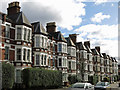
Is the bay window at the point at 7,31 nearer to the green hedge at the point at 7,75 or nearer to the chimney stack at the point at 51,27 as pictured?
the green hedge at the point at 7,75

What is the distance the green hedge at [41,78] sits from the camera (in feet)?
90.0

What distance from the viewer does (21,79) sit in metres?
28.1

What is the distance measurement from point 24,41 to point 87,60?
98.6 ft

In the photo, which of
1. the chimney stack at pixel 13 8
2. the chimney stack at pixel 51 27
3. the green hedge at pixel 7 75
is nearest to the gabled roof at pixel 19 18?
the chimney stack at pixel 13 8

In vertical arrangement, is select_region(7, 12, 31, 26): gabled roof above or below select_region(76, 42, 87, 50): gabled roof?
above

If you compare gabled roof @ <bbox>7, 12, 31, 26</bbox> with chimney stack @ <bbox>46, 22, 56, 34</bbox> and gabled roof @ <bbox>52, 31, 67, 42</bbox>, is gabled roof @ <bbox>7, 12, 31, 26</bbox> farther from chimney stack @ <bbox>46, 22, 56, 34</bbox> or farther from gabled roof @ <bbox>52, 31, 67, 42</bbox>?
chimney stack @ <bbox>46, 22, 56, 34</bbox>

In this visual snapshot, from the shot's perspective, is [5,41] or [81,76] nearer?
[5,41]

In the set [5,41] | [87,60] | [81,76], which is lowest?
[81,76]

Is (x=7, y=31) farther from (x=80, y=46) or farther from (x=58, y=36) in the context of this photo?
(x=80, y=46)

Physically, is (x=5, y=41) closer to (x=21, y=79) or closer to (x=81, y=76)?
(x=21, y=79)

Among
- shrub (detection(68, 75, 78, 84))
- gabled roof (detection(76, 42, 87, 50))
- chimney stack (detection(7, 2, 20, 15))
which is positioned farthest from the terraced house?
gabled roof (detection(76, 42, 87, 50))

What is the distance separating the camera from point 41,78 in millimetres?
30188

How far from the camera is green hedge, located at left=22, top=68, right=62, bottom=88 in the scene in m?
27.4

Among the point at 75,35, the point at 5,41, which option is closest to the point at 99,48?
the point at 75,35
